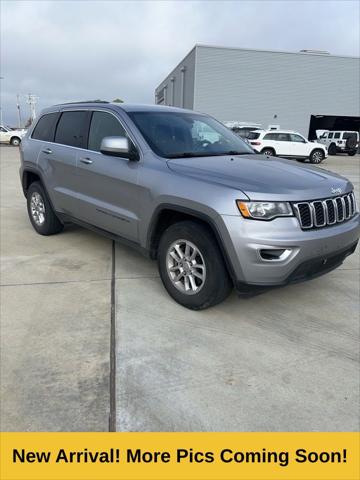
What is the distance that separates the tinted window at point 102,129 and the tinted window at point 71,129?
0.68 ft

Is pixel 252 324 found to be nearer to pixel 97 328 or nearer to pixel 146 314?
pixel 146 314

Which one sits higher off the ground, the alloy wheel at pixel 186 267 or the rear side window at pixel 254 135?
the rear side window at pixel 254 135

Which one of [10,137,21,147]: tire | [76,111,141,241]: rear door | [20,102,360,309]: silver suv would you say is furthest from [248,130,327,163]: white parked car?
[10,137,21,147]: tire

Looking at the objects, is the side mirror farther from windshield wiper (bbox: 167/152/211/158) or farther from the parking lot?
the parking lot

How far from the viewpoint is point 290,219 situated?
116 inches

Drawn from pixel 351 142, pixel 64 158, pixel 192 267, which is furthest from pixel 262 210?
pixel 351 142

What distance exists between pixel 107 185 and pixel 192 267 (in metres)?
1.40

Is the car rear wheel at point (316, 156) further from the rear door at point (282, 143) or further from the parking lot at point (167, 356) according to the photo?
the parking lot at point (167, 356)

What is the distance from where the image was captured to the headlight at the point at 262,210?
2.93 meters

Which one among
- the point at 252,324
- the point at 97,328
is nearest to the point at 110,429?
the point at 97,328

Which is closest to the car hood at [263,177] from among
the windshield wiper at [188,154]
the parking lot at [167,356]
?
the windshield wiper at [188,154]

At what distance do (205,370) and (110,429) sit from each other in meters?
0.79

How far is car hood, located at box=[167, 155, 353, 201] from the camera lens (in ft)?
9.78

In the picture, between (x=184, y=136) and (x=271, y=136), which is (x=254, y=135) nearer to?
(x=271, y=136)
